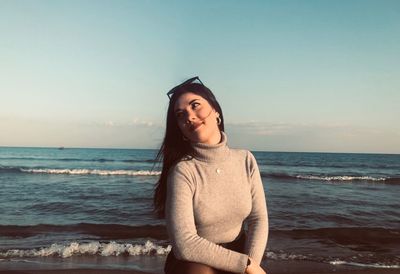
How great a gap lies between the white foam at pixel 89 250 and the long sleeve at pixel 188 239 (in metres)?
4.76

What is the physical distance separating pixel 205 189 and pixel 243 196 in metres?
0.27

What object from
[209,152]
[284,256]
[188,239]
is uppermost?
[209,152]

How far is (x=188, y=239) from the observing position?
85.4 inches

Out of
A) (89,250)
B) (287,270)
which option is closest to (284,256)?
(287,270)

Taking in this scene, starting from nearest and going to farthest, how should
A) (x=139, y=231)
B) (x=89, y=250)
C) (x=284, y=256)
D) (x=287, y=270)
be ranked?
(x=287, y=270) → (x=284, y=256) → (x=89, y=250) → (x=139, y=231)

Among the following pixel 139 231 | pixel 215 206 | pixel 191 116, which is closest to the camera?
pixel 215 206

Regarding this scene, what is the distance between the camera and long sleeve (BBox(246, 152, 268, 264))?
7.88 feet

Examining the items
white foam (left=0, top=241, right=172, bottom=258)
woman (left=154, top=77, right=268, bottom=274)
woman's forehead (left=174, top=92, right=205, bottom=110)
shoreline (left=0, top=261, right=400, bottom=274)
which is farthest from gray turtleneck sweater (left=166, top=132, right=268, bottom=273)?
white foam (left=0, top=241, right=172, bottom=258)

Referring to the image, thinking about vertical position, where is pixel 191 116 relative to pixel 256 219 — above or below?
above

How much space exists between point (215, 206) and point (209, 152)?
1.13 feet

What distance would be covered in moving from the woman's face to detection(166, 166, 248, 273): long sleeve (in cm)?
31

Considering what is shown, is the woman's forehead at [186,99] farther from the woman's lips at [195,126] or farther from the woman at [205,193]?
the woman's lips at [195,126]

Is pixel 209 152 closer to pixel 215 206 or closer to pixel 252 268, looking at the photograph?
pixel 215 206

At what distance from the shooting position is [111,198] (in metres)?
13.5
